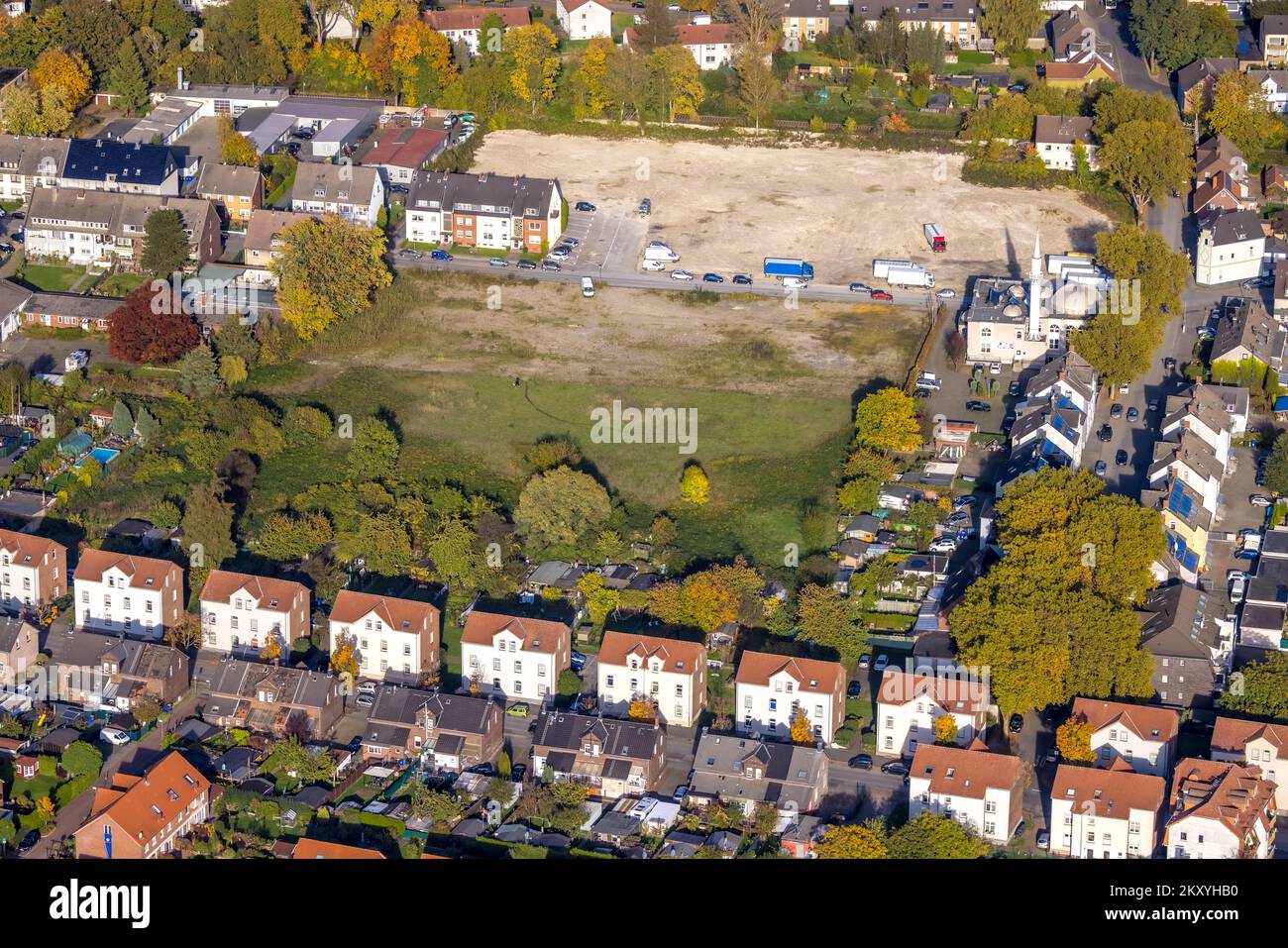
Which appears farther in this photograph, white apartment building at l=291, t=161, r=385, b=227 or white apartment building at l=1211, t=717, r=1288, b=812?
white apartment building at l=291, t=161, r=385, b=227

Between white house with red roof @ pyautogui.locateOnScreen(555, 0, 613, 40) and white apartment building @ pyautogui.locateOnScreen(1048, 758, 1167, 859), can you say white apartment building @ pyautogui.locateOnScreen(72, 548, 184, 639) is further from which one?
white house with red roof @ pyautogui.locateOnScreen(555, 0, 613, 40)

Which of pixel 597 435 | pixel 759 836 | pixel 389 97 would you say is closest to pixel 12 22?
pixel 389 97

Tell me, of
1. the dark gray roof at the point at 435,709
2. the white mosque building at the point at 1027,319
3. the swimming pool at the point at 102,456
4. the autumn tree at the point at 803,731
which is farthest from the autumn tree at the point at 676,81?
the autumn tree at the point at 803,731

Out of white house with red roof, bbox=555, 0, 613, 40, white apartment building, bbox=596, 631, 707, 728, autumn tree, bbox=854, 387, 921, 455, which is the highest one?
white house with red roof, bbox=555, 0, 613, 40

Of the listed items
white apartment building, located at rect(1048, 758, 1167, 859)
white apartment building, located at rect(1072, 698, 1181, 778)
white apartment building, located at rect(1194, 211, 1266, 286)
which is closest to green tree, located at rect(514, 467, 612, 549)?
white apartment building, located at rect(1072, 698, 1181, 778)

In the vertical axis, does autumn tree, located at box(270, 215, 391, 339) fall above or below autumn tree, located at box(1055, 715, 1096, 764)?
above
